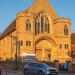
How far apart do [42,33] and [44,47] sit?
3.62 meters

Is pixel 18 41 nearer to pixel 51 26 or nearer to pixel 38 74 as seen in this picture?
pixel 51 26

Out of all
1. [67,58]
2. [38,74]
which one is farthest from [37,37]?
[38,74]

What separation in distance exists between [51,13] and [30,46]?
1166cm

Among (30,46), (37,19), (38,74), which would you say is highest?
(37,19)

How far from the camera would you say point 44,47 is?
3819 inches

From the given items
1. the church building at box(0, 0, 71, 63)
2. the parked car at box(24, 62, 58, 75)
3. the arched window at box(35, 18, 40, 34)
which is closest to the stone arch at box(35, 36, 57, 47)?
the church building at box(0, 0, 71, 63)

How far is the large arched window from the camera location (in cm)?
9675

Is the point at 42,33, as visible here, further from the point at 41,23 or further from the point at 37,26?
the point at 41,23

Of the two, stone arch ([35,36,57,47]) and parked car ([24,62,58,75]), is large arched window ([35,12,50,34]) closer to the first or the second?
stone arch ([35,36,57,47])

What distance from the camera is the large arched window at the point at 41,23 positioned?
317ft

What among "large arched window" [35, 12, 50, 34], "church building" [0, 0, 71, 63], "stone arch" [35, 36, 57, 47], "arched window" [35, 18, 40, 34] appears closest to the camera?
"church building" [0, 0, 71, 63]

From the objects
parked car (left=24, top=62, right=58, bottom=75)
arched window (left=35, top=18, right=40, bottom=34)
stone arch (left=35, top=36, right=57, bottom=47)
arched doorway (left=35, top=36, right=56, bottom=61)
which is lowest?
parked car (left=24, top=62, right=58, bottom=75)

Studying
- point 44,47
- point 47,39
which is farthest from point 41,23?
point 44,47

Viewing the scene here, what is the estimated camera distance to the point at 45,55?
9644cm
